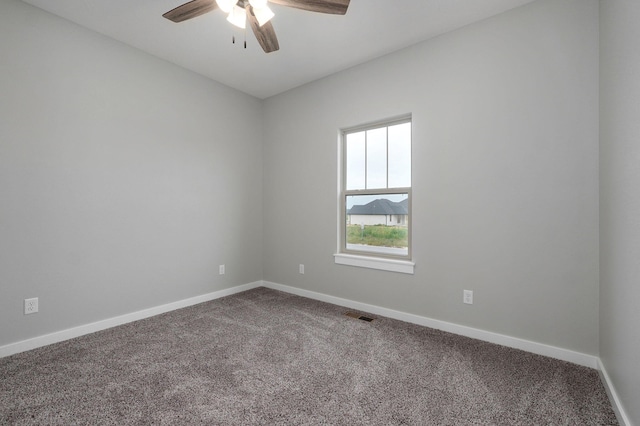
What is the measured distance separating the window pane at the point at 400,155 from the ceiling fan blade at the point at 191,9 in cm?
201

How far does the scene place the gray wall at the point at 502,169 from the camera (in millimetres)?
2107

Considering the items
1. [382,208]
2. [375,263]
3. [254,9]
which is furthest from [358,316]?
[254,9]

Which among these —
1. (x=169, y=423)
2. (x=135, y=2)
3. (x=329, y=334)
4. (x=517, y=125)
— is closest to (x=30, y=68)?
(x=135, y=2)

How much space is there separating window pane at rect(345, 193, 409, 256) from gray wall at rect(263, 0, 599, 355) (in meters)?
0.23

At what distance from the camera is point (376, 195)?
3307 mm

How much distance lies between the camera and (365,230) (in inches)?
135

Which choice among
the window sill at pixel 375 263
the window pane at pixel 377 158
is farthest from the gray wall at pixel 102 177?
the window pane at pixel 377 158

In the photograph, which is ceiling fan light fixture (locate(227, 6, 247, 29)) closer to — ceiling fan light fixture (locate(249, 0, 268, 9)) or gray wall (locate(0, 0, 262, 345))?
ceiling fan light fixture (locate(249, 0, 268, 9))

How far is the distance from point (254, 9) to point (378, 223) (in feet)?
7.56

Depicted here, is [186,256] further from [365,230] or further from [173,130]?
[365,230]

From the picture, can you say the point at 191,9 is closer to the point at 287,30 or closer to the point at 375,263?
the point at 287,30

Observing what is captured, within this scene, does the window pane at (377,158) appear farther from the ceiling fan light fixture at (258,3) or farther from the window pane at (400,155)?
the ceiling fan light fixture at (258,3)

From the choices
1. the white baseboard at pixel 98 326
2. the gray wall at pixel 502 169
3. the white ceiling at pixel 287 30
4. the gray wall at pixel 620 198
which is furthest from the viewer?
the white ceiling at pixel 287 30

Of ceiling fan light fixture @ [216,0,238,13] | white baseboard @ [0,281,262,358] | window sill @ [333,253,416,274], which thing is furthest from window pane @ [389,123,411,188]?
white baseboard @ [0,281,262,358]
